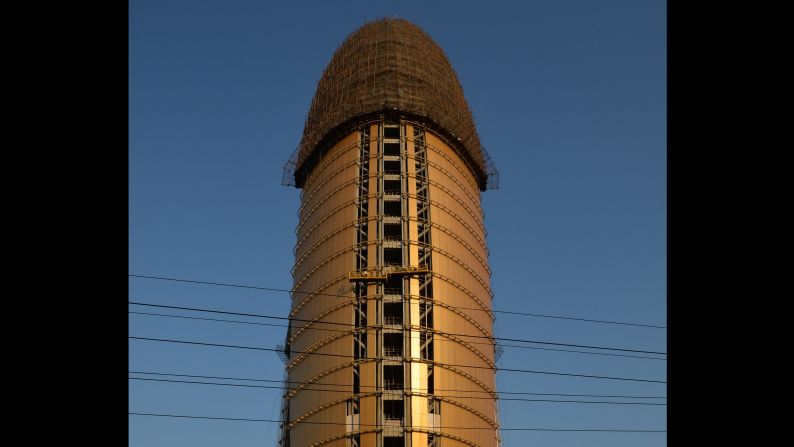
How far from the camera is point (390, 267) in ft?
194

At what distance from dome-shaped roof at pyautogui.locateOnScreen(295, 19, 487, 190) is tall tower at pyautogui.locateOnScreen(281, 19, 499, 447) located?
121mm

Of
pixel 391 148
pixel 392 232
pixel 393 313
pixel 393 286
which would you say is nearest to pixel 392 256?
pixel 392 232

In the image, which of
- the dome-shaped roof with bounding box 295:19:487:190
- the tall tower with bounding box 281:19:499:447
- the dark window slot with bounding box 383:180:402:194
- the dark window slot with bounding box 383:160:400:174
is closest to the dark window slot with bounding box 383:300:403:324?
the tall tower with bounding box 281:19:499:447

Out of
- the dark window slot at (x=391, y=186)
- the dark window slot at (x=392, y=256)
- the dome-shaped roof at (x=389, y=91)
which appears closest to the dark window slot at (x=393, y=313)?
the dark window slot at (x=392, y=256)

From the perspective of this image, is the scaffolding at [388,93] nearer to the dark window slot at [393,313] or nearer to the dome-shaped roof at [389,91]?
the dome-shaped roof at [389,91]

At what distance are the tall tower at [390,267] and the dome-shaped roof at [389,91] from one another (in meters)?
0.12

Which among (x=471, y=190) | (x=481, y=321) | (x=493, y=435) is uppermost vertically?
(x=471, y=190)

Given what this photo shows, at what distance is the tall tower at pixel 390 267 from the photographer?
56.4 metres

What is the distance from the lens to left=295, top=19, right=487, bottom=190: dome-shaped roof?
223 ft
